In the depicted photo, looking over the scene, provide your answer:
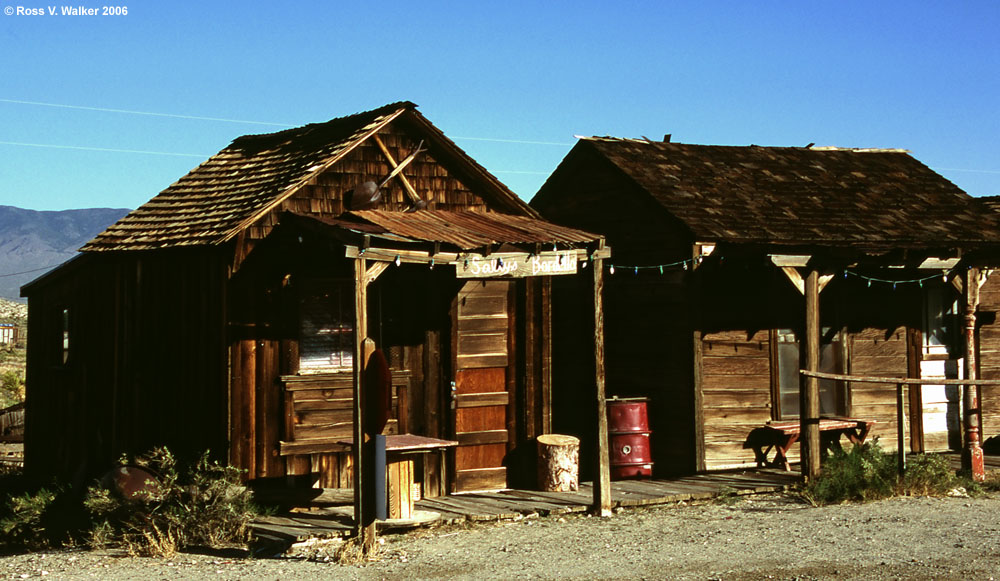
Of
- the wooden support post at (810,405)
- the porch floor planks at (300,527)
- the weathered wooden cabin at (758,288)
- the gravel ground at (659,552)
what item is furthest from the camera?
the weathered wooden cabin at (758,288)

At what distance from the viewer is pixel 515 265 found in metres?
11.3

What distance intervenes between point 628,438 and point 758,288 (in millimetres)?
2838

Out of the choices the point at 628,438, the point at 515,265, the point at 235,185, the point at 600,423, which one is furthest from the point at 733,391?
the point at 235,185

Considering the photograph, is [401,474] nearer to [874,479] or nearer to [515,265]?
[515,265]

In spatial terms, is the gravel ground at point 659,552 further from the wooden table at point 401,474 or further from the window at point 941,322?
the window at point 941,322

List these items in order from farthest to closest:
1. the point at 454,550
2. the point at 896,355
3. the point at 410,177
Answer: the point at 896,355
the point at 410,177
the point at 454,550

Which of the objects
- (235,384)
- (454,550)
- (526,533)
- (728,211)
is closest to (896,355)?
(728,211)

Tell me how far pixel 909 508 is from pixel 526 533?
4400 millimetres

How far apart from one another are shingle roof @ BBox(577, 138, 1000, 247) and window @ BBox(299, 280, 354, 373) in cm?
475

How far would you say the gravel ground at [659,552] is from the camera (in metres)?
9.36

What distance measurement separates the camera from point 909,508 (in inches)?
485

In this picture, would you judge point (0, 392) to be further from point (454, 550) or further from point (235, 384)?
point (454, 550)

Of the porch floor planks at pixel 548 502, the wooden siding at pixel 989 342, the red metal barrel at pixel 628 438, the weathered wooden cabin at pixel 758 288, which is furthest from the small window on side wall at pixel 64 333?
the wooden siding at pixel 989 342

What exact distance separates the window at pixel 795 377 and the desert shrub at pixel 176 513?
774 cm
